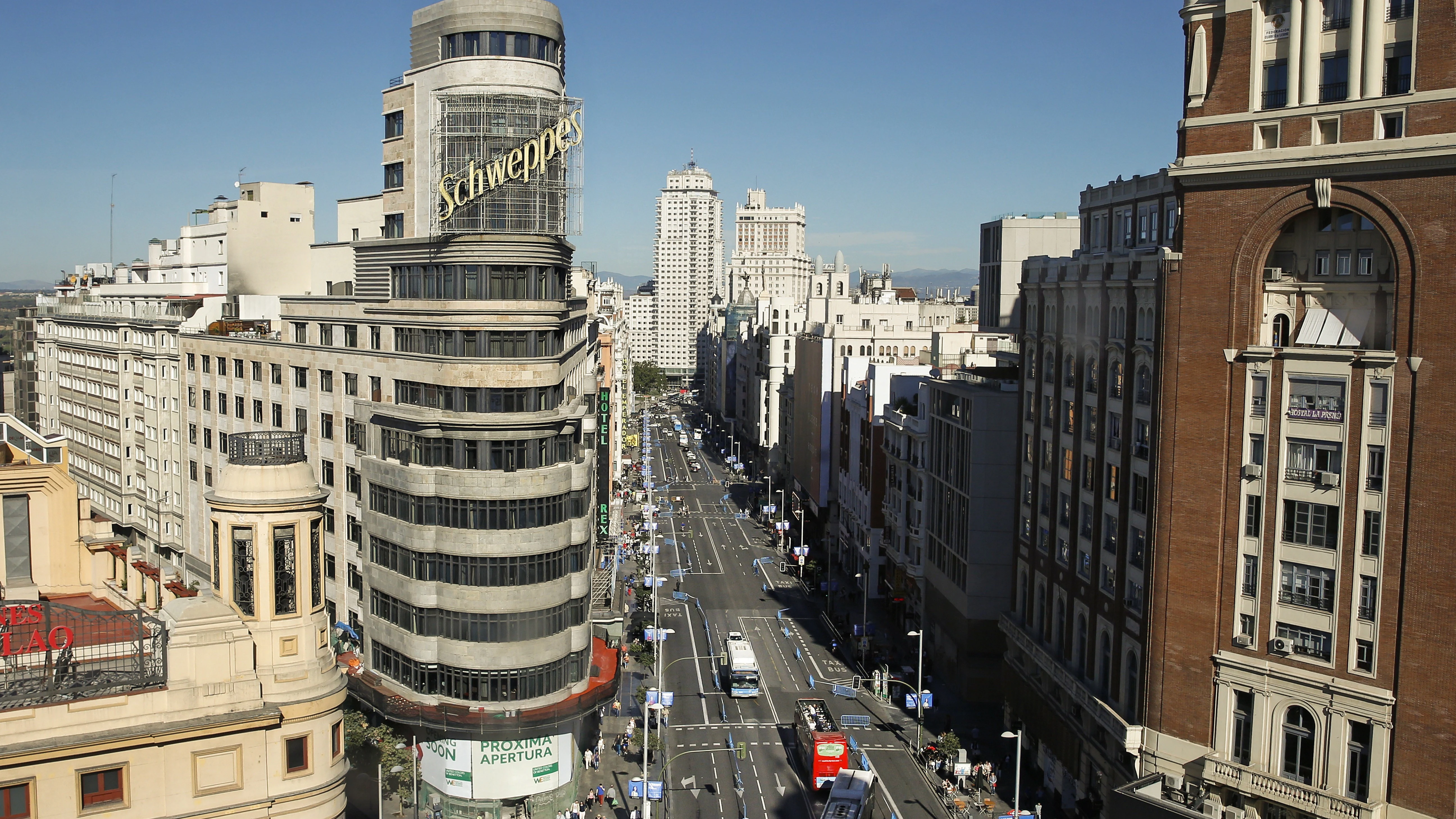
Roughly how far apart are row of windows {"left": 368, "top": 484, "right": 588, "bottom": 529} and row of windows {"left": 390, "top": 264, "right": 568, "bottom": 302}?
35.2 ft

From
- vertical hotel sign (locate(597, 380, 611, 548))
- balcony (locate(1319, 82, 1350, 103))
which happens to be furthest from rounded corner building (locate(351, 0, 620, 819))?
balcony (locate(1319, 82, 1350, 103))

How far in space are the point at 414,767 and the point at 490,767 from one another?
4287 millimetres

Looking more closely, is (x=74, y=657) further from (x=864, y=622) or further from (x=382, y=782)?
(x=864, y=622)

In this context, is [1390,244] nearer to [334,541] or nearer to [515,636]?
[515,636]

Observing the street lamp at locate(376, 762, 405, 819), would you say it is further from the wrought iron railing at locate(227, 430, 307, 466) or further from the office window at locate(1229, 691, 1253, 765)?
the office window at locate(1229, 691, 1253, 765)

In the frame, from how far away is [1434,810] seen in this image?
153 feet

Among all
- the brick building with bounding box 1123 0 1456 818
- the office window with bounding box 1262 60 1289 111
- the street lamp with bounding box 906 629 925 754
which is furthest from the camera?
the street lamp with bounding box 906 629 925 754

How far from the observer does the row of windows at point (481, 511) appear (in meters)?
61.4

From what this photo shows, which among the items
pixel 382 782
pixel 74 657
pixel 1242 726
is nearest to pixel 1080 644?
pixel 1242 726

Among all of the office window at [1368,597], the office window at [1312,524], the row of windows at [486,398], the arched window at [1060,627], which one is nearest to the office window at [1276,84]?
the office window at [1312,524]

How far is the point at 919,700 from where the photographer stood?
7894 cm

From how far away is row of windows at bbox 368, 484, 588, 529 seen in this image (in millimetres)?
61406

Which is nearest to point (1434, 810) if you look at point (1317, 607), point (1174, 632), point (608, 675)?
point (1317, 607)

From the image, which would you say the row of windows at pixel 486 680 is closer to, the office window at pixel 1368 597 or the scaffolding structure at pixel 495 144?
the scaffolding structure at pixel 495 144
